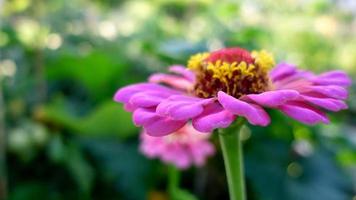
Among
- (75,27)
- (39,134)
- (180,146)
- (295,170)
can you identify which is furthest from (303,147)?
(75,27)

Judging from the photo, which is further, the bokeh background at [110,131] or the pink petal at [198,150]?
the bokeh background at [110,131]

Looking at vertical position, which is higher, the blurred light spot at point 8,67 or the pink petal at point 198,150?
the blurred light spot at point 8,67

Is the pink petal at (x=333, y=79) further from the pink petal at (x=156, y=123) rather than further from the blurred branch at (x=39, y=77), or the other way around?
the blurred branch at (x=39, y=77)

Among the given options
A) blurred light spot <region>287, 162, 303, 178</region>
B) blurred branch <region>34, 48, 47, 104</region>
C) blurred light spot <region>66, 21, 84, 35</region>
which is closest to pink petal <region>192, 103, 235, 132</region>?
blurred light spot <region>287, 162, 303, 178</region>

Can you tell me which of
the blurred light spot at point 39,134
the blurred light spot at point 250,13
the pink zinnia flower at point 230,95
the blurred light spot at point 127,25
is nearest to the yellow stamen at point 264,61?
the pink zinnia flower at point 230,95

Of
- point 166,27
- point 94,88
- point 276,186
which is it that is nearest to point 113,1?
point 166,27

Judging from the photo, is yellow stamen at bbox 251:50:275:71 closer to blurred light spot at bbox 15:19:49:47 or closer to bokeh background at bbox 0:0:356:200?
bokeh background at bbox 0:0:356:200
